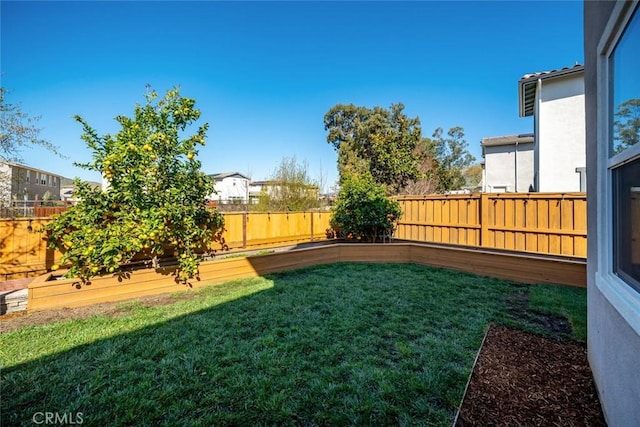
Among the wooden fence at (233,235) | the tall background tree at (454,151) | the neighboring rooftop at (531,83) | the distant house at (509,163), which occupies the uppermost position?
the tall background tree at (454,151)

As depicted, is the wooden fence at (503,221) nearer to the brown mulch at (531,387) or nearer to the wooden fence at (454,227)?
the wooden fence at (454,227)

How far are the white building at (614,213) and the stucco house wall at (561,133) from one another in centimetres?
732

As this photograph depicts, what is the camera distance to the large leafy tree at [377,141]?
19.3 meters

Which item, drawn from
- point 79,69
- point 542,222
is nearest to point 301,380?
point 542,222

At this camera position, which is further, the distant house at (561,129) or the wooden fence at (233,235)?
the distant house at (561,129)

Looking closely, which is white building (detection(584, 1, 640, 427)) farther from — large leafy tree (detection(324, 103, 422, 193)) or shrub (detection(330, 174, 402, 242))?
large leafy tree (detection(324, 103, 422, 193))

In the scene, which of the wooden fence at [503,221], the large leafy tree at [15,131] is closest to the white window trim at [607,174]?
the wooden fence at [503,221]

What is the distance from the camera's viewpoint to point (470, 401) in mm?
1993

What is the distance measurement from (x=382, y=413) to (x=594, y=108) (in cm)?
263

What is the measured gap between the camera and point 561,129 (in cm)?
809

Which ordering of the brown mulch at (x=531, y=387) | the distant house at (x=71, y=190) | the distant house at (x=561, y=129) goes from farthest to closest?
the distant house at (x=561, y=129)
the distant house at (x=71, y=190)
the brown mulch at (x=531, y=387)

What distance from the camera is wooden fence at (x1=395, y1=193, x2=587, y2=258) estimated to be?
561cm

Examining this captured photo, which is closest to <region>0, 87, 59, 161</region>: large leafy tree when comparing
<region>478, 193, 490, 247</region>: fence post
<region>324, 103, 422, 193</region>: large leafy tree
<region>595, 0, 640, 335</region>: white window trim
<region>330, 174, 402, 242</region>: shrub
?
<region>330, 174, 402, 242</region>: shrub

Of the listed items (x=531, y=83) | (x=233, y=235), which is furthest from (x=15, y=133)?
(x=531, y=83)
